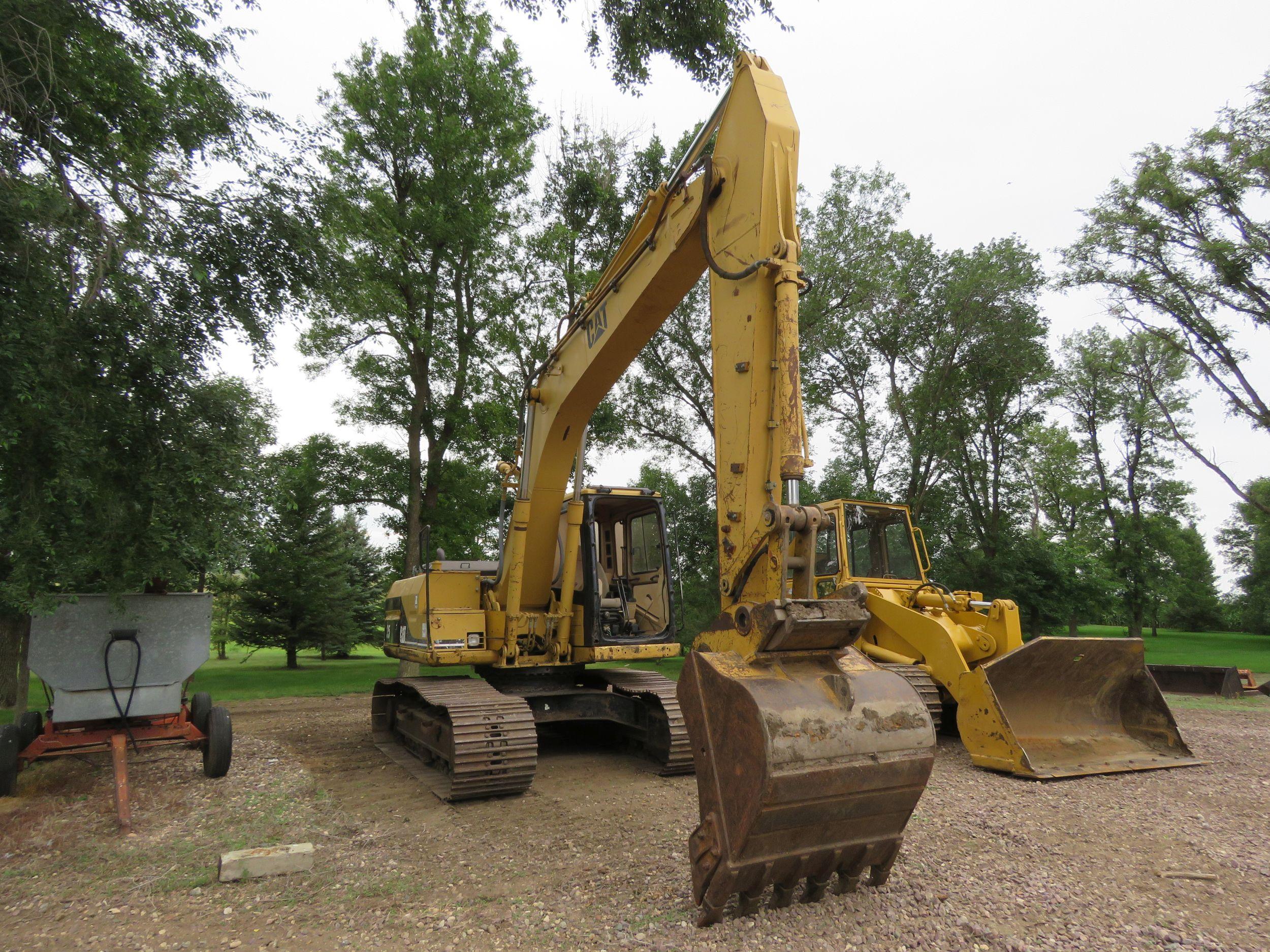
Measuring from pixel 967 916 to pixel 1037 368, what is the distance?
20193mm

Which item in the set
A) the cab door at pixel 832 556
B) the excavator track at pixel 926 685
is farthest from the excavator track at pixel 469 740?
the cab door at pixel 832 556

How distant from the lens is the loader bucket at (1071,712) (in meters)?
6.42

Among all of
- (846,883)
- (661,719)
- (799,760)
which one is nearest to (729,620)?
(799,760)

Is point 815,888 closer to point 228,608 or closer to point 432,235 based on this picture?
point 432,235

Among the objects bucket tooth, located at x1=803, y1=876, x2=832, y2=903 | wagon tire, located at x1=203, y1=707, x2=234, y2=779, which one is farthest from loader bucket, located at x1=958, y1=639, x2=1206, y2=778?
wagon tire, located at x1=203, y1=707, x2=234, y2=779

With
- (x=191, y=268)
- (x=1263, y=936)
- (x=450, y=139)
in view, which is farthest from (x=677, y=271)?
(x=450, y=139)

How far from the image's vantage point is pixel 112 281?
512 cm

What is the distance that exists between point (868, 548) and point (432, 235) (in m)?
13.0

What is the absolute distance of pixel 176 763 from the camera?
23.9ft

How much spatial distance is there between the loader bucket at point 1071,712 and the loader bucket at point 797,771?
3533mm

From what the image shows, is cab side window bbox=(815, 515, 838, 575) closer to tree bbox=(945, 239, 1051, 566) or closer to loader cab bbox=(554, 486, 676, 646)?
loader cab bbox=(554, 486, 676, 646)

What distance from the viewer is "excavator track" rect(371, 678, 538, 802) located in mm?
5797

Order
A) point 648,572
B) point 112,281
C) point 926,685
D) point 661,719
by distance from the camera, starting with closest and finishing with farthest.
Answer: point 112,281 < point 661,719 < point 926,685 < point 648,572

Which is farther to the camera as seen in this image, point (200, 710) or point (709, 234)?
point (200, 710)
